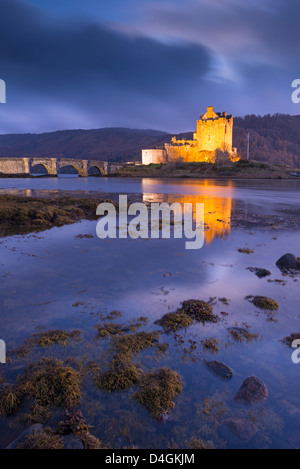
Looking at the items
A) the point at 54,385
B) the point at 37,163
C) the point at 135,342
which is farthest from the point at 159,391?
the point at 37,163

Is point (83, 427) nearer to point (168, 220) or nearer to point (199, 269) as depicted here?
point (199, 269)

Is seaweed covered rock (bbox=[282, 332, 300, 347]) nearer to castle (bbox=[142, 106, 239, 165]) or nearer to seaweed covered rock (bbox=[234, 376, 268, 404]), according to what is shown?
seaweed covered rock (bbox=[234, 376, 268, 404])

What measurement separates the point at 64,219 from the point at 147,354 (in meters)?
14.9

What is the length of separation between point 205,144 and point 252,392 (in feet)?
376

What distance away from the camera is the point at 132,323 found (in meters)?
6.14

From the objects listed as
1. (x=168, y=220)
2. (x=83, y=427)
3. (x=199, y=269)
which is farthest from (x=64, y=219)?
(x=83, y=427)

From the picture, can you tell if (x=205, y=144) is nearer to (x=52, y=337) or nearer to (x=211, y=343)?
(x=211, y=343)

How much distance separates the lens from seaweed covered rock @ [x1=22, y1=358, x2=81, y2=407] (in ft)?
13.3

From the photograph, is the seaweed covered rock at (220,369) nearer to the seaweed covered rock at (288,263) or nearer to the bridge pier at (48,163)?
the seaweed covered rock at (288,263)

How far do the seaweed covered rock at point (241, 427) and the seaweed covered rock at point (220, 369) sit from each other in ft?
2.54

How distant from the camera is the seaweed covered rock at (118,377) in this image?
4348 mm

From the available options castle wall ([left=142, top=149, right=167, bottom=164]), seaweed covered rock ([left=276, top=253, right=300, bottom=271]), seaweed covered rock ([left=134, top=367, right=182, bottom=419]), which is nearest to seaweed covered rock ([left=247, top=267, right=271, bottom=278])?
seaweed covered rock ([left=276, top=253, right=300, bottom=271])

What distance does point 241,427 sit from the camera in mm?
3646

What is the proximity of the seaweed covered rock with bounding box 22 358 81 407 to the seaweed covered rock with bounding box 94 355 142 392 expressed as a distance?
37 centimetres
